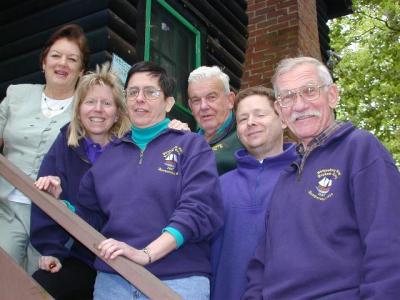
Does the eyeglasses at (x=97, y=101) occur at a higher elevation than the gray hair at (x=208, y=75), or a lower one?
lower

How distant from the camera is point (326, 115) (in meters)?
2.55

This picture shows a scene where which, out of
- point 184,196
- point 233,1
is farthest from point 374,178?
point 233,1

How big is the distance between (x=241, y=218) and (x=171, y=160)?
1.58ft

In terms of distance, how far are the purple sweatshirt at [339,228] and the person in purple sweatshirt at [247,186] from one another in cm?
37

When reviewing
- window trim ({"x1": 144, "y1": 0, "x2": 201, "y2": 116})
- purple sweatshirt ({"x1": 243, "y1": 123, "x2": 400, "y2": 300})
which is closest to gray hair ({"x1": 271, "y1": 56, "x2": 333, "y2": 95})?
purple sweatshirt ({"x1": 243, "y1": 123, "x2": 400, "y2": 300})

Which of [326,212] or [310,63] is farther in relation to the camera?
[310,63]

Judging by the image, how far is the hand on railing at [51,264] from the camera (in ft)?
9.61

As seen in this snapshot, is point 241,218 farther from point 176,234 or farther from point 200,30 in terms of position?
point 200,30

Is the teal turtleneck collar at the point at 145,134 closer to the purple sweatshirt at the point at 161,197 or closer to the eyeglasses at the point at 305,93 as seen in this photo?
the purple sweatshirt at the point at 161,197

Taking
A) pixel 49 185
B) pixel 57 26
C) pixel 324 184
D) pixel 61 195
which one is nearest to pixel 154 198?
pixel 49 185

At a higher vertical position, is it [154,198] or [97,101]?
[97,101]

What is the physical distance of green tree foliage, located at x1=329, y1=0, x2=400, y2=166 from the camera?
15547 mm

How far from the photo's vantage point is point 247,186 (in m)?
3.06

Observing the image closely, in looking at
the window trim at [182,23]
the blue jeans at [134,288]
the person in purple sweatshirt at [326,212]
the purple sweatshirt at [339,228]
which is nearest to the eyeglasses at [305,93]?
the person in purple sweatshirt at [326,212]
